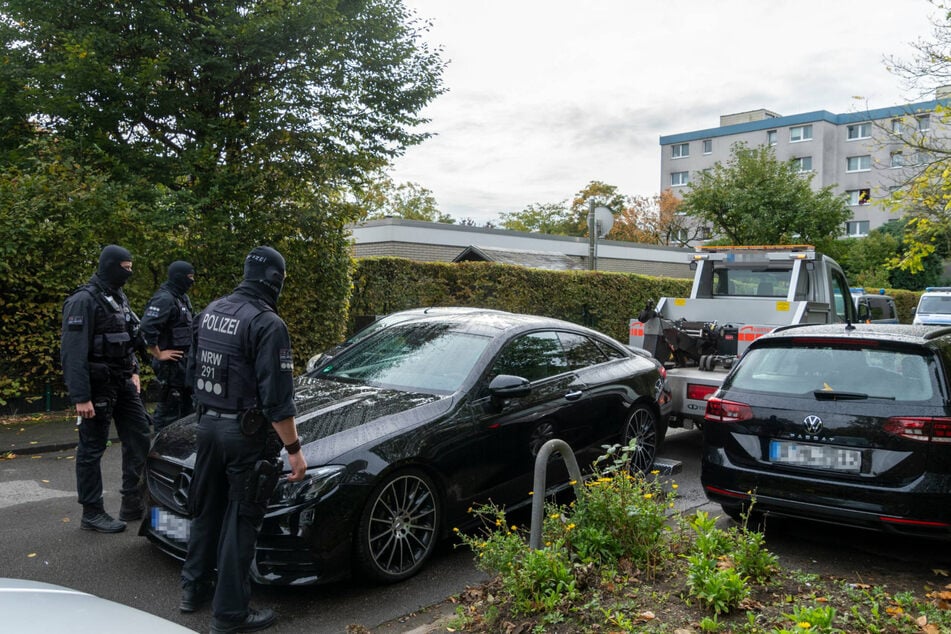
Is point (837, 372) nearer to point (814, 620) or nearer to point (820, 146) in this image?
point (814, 620)

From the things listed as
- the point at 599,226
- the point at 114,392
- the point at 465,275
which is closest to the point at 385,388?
the point at 114,392

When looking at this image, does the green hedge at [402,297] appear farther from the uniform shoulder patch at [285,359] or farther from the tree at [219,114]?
the uniform shoulder patch at [285,359]

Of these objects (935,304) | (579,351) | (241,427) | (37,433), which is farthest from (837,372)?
(935,304)

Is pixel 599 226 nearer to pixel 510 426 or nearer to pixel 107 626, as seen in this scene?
pixel 510 426

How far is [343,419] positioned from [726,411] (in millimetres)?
2649

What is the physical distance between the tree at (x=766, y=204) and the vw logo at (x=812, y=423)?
24243 millimetres

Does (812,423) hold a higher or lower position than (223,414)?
lower

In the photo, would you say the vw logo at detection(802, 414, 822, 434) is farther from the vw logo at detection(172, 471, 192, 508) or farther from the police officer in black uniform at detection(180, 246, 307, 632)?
the vw logo at detection(172, 471, 192, 508)

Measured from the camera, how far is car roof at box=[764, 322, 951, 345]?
4.80 m

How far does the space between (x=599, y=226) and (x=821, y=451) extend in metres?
13.0

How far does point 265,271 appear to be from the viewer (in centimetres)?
375

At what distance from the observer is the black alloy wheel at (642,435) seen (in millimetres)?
6418

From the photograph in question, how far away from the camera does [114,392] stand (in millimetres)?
5176

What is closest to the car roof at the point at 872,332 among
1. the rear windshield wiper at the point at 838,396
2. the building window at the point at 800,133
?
the rear windshield wiper at the point at 838,396
